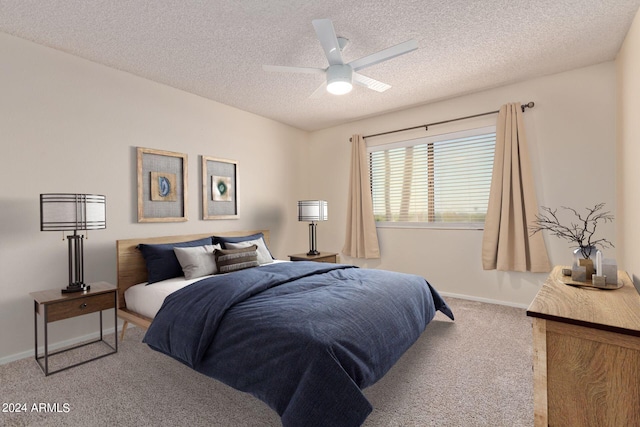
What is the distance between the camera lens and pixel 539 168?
3.41 m

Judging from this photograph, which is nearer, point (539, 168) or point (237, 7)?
point (237, 7)

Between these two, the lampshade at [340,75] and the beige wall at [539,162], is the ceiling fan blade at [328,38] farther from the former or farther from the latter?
the beige wall at [539,162]

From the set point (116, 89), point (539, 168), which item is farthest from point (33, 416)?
point (539, 168)

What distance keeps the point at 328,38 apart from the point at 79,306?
8.73 feet

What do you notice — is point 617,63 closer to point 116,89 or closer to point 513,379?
point 513,379

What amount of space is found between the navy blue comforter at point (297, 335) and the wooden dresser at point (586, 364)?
2.54 feet

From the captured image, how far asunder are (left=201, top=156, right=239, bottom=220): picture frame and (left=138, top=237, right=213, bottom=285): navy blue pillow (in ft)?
2.78

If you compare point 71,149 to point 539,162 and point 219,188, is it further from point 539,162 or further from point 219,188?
point 539,162

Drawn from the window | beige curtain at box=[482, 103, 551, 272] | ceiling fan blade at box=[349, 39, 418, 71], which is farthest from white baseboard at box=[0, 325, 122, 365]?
beige curtain at box=[482, 103, 551, 272]

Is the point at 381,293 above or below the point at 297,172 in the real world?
below

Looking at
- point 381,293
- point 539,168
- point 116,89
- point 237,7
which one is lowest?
point 381,293

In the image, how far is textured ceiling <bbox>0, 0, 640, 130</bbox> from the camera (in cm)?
218

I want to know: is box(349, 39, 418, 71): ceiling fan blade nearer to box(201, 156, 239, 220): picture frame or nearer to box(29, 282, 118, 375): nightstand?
box(201, 156, 239, 220): picture frame

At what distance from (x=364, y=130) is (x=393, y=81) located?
53.4 inches
